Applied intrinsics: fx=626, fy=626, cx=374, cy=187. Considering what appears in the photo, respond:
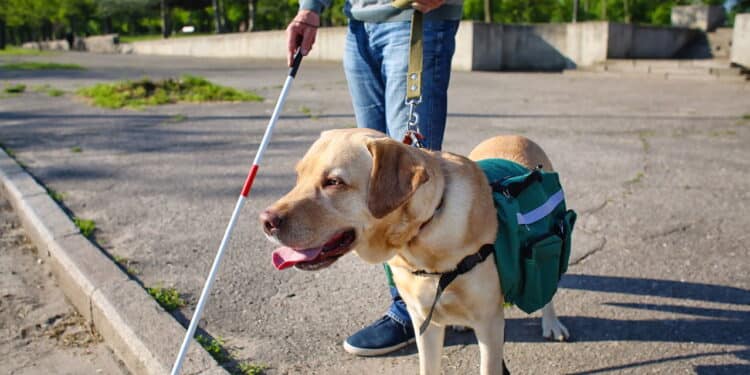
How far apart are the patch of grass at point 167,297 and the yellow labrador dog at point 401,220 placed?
59.1 inches

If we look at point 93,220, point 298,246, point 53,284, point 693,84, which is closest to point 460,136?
point 93,220

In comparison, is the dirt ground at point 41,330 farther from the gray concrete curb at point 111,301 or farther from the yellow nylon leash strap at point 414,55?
the yellow nylon leash strap at point 414,55

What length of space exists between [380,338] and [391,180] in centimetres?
127

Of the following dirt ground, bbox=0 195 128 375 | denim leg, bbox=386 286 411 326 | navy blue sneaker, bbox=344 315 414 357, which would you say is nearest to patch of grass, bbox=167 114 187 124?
dirt ground, bbox=0 195 128 375

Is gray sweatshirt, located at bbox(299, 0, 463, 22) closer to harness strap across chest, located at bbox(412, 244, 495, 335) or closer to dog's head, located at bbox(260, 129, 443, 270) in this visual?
dog's head, located at bbox(260, 129, 443, 270)

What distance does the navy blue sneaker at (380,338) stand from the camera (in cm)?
320

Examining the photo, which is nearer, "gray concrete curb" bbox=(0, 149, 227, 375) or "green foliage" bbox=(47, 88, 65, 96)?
"gray concrete curb" bbox=(0, 149, 227, 375)

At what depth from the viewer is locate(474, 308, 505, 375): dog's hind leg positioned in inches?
103

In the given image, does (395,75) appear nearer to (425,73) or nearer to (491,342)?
(425,73)

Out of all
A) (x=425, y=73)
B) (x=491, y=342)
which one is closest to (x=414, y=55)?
(x=425, y=73)

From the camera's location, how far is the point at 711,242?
462 cm

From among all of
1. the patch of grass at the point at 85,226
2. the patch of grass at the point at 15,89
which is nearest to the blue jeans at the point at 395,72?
the patch of grass at the point at 85,226

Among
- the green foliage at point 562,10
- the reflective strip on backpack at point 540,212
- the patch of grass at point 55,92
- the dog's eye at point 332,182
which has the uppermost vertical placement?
the green foliage at point 562,10

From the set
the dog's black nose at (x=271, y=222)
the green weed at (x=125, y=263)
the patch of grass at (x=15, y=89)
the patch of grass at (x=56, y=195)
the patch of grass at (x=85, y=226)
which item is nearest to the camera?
the dog's black nose at (x=271, y=222)
